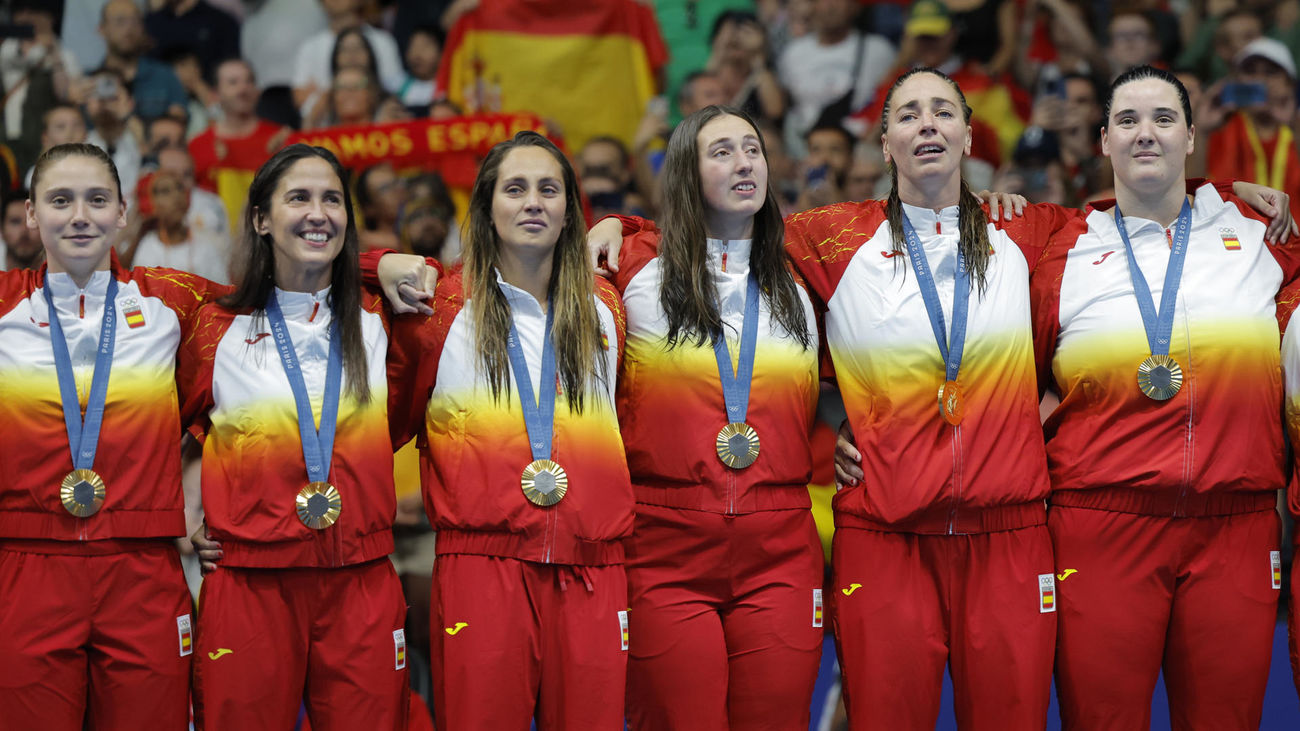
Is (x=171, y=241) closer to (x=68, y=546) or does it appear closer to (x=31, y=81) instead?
(x=31, y=81)

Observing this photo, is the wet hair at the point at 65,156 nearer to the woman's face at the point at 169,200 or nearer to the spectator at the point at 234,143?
the woman's face at the point at 169,200

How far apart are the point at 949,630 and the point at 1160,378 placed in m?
1.07

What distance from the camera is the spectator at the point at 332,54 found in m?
9.72

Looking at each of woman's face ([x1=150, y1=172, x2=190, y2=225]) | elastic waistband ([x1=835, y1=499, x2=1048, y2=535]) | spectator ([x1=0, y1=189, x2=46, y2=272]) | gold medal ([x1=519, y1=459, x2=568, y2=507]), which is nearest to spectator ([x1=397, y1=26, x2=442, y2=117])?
woman's face ([x1=150, y1=172, x2=190, y2=225])

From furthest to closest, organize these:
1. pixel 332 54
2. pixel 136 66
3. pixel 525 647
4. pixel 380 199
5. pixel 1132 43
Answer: pixel 136 66 < pixel 332 54 < pixel 1132 43 < pixel 380 199 < pixel 525 647

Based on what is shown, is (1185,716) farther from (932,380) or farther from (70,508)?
(70,508)

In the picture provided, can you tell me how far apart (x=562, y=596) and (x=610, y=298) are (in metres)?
1.01

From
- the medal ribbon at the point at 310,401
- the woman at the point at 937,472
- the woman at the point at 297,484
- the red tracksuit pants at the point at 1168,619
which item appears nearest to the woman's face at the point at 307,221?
the woman at the point at 297,484

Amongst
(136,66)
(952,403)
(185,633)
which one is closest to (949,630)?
(952,403)

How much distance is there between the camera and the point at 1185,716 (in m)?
4.68

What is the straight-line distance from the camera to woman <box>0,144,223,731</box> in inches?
175

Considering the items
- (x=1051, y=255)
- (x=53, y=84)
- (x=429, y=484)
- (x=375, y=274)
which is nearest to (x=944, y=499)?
(x=1051, y=255)

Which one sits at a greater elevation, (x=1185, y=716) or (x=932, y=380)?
(x=932, y=380)

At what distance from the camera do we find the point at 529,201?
4637 mm
